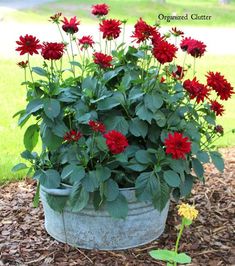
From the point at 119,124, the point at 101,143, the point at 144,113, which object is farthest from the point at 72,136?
the point at 144,113

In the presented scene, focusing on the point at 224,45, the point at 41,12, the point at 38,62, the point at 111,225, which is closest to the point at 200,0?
the point at 41,12

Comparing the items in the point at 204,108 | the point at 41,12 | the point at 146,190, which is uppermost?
the point at 41,12

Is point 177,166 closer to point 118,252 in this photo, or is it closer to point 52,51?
point 118,252

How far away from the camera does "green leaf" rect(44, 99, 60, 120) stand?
2.78 m

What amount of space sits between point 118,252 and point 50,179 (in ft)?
1.74

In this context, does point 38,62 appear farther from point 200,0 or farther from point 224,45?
point 200,0

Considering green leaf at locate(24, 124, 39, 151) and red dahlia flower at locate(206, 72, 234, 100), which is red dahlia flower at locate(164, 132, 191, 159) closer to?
red dahlia flower at locate(206, 72, 234, 100)

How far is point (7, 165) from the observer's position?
4.32 metres

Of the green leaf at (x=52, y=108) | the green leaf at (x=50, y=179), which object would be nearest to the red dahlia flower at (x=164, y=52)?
the green leaf at (x=52, y=108)

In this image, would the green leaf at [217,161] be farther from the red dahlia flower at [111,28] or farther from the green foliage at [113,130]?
the red dahlia flower at [111,28]

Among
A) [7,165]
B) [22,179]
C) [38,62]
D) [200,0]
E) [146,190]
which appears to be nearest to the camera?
[146,190]

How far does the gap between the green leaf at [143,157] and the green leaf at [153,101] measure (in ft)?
0.69

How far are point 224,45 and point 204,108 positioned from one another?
24.7 ft

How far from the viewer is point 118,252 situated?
3.02 meters
